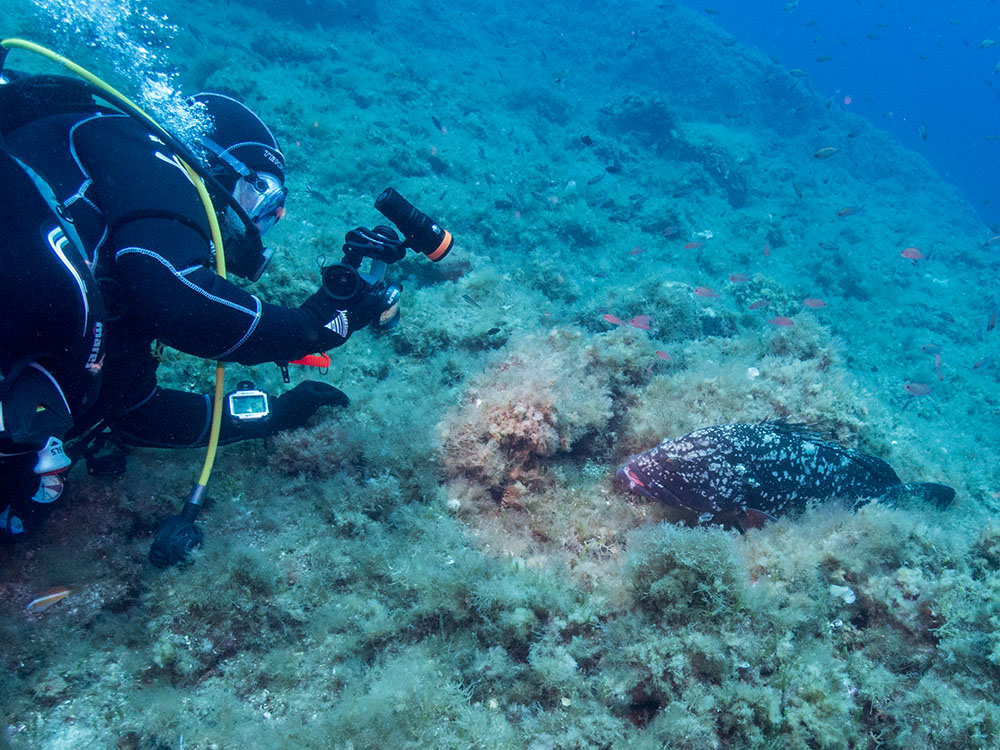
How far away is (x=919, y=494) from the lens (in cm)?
352

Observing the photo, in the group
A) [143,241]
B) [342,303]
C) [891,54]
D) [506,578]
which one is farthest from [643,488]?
[891,54]

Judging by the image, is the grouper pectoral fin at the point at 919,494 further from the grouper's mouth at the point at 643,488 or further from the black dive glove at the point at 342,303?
the black dive glove at the point at 342,303

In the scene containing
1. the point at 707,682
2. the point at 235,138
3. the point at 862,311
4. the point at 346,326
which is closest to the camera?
the point at 707,682

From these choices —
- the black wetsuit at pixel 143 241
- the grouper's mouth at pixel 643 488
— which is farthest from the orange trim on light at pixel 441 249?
the grouper's mouth at pixel 643 488

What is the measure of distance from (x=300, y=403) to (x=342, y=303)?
4.25ft

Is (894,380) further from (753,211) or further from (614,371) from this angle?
(753,211)

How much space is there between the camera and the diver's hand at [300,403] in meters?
3.86

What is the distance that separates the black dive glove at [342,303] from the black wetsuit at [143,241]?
7.4 inches

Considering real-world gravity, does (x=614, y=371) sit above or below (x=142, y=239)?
below

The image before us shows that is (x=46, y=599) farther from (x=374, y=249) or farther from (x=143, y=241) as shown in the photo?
(x=374, y=249)

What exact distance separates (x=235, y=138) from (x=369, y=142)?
12283 millimetres

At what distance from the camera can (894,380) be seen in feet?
34.3

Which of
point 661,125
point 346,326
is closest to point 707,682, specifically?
point 346,326

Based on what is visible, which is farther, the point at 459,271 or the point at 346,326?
the point at 459,271
